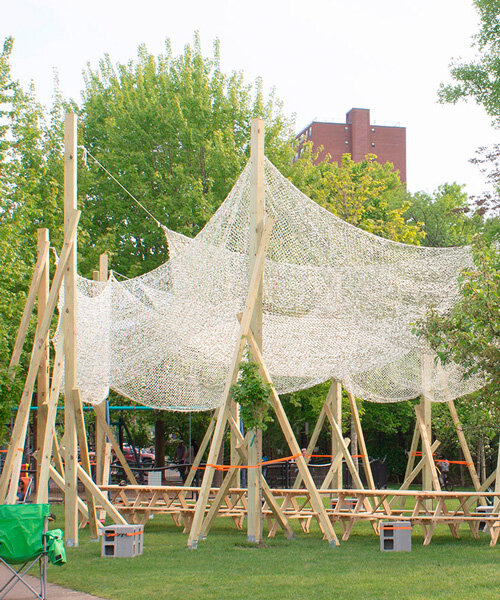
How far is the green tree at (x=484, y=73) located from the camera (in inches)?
604

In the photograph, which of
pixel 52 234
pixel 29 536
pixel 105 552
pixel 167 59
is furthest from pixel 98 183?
pixel 29 536

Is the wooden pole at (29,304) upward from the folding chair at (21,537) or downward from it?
upward

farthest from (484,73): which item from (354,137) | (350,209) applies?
(354,137)

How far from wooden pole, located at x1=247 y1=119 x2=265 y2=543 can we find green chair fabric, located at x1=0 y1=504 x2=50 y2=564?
10.9 feet

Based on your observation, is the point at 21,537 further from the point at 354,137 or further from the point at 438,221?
the point at 354,137

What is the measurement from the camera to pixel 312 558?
8.48m

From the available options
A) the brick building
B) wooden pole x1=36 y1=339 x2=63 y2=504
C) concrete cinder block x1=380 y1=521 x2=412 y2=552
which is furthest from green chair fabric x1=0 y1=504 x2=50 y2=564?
the brick building

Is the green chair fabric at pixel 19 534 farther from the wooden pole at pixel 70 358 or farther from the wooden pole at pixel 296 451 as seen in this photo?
the wooden pole at pixel 296 451

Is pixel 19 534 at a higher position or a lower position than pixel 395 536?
higher

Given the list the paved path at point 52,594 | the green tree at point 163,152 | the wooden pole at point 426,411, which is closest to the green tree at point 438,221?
the green tree at point 163,152

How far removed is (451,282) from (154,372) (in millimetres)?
4326

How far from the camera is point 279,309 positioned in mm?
10625

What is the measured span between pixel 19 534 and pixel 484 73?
1282 cm

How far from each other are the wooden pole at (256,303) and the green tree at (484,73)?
7253 millimetres
